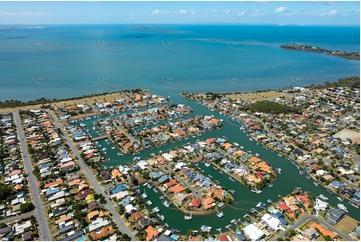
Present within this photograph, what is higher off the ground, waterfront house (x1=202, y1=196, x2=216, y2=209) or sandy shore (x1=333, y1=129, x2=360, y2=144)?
sandy shore (x1=333, y1=129, x2=360, y2=144)

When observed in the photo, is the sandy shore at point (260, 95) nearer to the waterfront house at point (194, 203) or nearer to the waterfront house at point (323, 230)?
the waterfront house at point (194, 203)

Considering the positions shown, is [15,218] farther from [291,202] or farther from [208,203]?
[291,202]

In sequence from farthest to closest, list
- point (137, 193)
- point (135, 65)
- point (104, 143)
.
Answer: point (135, 65), point (104, 143), point (137, 193)

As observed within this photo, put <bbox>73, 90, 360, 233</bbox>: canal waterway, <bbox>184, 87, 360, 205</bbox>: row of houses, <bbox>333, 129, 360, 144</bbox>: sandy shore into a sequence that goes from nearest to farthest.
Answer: <bbox>73, 90, 360, 233</bbox>: canal waterway
<bbox>184, 87, 360, 205</bbox>: row of houses
<bbox>333, 129, 360, 144</bbox>: sandy shore

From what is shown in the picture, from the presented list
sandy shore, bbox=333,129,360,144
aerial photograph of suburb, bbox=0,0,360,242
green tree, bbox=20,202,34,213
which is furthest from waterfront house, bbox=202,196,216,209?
sandy shore, bbox=333,129,360,144

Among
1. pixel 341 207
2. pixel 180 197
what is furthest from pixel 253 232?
pixel 341 207

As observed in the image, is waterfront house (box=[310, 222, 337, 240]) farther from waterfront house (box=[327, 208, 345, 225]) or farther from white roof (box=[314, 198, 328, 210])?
white roof (box=[314, 198, 328, 210])

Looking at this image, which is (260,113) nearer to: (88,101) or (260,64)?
(88,101)

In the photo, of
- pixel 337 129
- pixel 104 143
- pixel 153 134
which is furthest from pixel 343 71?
pixel 104 143
